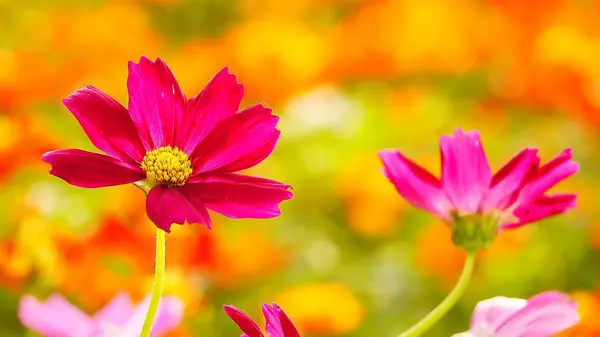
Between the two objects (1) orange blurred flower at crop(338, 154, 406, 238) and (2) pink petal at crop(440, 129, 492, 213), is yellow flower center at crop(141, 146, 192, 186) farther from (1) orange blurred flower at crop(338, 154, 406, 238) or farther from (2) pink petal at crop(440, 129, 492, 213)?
(1) orange blurred flower at crop(338, 154, 406, 238)

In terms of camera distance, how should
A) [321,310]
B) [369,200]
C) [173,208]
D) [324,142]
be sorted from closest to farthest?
1. [173,208]
2. [321,310]
3. [369,200]
4. [324,142]

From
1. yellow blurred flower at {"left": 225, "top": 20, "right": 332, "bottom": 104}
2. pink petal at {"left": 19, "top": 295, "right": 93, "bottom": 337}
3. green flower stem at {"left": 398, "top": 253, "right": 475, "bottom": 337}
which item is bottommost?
green flower stem at {"left": 398, "top": 253, "right": 475, "bottom": 337}

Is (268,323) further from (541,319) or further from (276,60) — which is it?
(276,60)

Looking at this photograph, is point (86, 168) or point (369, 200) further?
point (369, 200)

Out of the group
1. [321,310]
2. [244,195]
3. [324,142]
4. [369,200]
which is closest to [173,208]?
[244,195]

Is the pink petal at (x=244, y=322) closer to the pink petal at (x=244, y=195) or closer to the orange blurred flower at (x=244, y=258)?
the pink petal at (x=244, y=195)

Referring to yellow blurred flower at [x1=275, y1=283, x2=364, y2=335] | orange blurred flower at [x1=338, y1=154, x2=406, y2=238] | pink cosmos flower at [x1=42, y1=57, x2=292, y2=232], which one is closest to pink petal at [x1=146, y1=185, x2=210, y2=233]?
A: pink cosmos flower at [x1=42, y1=57, x2=292, y2=232]

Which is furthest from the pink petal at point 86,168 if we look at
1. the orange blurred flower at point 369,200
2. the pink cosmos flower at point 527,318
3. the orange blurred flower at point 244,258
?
the orange blurred flower at point 369,200
